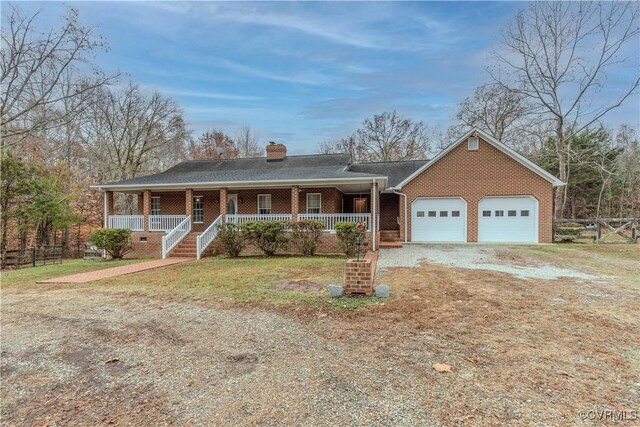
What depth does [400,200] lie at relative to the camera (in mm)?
17500

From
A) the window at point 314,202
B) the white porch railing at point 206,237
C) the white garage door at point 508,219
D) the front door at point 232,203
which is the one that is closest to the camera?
the white porch railing at point 206,237

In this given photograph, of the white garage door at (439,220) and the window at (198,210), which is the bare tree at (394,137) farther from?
the window at (198,210)

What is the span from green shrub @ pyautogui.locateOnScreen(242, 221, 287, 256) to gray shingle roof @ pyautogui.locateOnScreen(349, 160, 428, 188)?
8.00 m

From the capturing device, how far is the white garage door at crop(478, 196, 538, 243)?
16.1 metres

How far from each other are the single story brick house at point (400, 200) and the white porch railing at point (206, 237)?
0.19ft

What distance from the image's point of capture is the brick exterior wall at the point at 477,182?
1593cm

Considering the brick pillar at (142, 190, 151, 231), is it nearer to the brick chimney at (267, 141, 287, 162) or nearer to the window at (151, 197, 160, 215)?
the window at (151, 197, 160, 215)

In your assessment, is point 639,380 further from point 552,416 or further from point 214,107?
point 214,107

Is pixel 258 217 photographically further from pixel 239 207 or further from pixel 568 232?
pixel 568 232

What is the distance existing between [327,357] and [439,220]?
48.5 ft

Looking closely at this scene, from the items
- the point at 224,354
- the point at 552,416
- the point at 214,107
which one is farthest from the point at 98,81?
the point at 552,416

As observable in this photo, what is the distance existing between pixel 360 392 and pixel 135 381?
2350mm

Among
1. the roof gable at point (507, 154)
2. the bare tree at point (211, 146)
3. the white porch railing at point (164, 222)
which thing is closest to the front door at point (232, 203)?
the white porch railing at point (164, 222)

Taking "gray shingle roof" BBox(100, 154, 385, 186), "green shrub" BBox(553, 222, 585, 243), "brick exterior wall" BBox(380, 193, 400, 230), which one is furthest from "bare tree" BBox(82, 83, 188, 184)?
"green shrub" BBox(553, 222, 585, 243)
